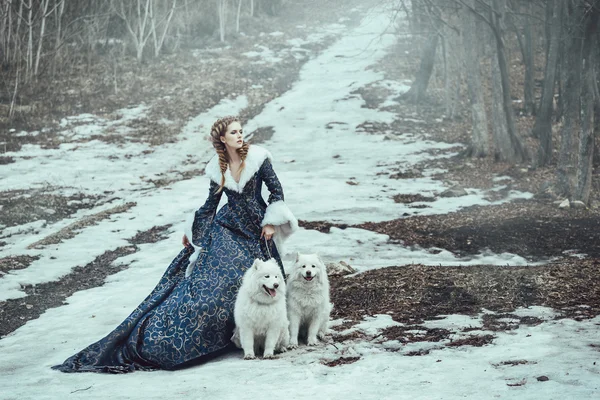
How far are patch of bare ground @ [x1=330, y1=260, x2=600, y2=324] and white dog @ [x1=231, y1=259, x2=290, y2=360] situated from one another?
4.32 feet

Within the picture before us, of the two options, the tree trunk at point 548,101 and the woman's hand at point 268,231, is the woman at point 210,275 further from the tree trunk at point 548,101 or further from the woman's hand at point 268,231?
the tree trunk at point 548,101

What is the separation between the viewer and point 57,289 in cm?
890

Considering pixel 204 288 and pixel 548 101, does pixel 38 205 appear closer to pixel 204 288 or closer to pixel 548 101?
pixel 204 288

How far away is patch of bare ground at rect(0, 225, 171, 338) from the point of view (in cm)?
775

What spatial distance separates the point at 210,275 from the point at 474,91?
13.8 m

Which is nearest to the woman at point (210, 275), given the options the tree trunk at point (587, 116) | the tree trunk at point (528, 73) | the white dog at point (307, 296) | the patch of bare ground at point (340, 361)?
the white dog at point (307, 296)

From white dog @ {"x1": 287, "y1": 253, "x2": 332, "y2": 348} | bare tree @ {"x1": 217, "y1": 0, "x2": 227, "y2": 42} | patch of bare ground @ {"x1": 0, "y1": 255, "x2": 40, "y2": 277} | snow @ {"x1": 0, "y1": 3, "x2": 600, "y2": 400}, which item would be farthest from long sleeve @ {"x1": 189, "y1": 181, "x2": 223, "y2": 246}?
bare tree @ {"x1": 217, "y1": 0, "x2": 227, "y2": 42}

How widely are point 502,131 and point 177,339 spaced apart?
13.1 meters

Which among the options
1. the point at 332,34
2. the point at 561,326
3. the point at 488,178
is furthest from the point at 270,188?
the point at 332,34

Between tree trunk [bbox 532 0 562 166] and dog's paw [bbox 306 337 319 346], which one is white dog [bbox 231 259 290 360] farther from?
tree trunk [bbox 532 0 562 166]

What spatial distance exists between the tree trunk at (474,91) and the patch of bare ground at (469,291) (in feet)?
31.9

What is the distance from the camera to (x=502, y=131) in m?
16.6

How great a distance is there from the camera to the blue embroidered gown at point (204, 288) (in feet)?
18.0

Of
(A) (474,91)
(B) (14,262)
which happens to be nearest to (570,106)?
(A) (474,91)
